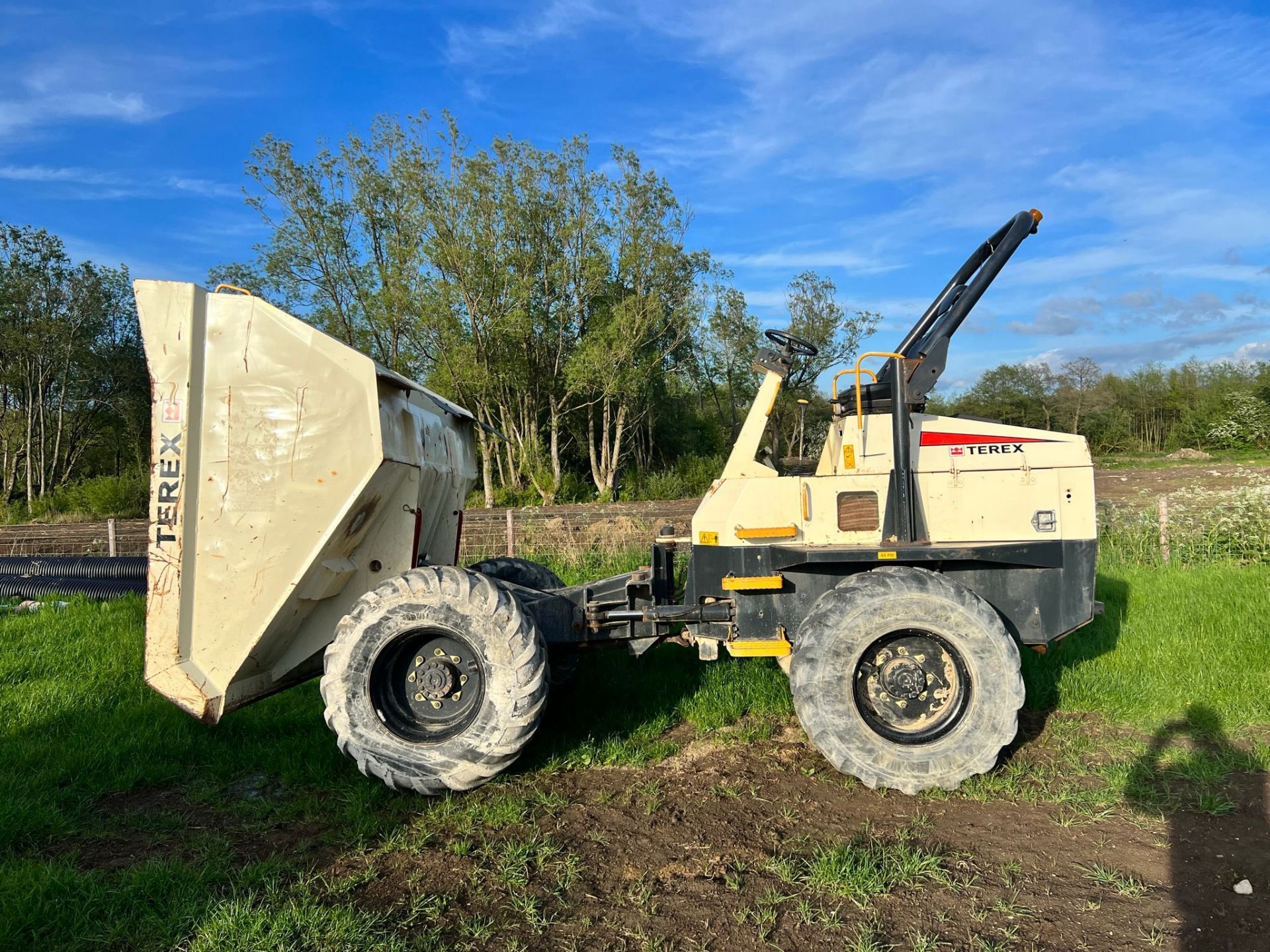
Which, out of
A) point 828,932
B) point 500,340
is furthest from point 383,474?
point 500,340

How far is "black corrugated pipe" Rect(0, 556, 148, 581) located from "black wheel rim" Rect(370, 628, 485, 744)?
22.4 feet

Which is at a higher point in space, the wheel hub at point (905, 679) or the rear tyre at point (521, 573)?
the rear tyre at point (521, 573)

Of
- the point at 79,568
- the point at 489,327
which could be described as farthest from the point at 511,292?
the point at 79,568

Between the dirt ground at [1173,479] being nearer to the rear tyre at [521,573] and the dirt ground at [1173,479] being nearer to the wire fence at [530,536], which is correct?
the wire fence at [530,536]

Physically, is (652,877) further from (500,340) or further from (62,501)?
(62,501)

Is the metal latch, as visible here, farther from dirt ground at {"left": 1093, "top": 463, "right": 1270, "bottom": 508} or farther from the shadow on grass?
dirt ground at {"left": 1093, "top": 463, "right": 1270, "bottom": 508}

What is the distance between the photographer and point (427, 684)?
181 inches

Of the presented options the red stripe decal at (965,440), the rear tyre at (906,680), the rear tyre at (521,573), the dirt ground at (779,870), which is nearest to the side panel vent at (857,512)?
Result: the rear tyre at (906,680)

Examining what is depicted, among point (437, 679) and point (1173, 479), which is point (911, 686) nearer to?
point (437, 679)

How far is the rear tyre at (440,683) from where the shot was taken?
4.42 m

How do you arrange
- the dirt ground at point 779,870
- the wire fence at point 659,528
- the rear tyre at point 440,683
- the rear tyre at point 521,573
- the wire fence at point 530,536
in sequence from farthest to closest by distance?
the wire fence at point 530,536 → the wire fence at point 659,528 → the rear tyre at point 521,573 → the rear tyre at point 440,683 → the dirt ground at point 779,870

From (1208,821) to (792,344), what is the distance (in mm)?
3636

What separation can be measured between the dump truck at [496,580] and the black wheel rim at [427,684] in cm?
1

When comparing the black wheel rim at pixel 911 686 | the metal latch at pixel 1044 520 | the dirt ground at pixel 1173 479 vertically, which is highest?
the dirt ground at pixel 1173 479
